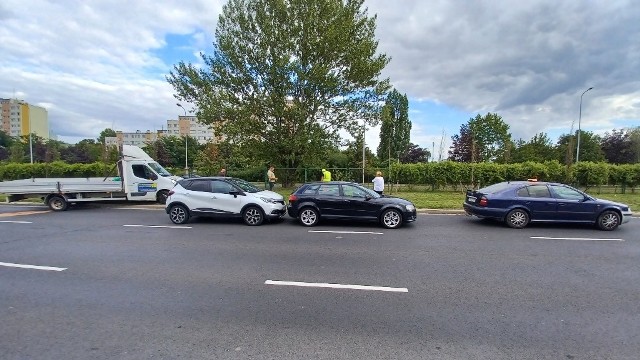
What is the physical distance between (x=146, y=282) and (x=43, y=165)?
35.5 metres

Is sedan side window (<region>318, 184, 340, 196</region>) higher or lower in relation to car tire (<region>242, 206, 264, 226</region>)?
higher

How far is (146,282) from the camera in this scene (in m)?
4.98

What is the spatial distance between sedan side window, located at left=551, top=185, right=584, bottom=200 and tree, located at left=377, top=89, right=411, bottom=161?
38900mm

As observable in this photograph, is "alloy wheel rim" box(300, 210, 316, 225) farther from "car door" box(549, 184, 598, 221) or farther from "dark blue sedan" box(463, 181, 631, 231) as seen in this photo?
"car door" box(549, 184, 598, 221)

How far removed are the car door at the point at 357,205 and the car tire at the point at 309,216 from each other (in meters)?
0.81

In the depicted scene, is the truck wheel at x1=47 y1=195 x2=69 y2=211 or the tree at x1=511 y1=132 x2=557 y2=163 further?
the tree at x1=511 y1=132 x2=557 y2=163

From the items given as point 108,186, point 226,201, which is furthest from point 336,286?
point 108,186

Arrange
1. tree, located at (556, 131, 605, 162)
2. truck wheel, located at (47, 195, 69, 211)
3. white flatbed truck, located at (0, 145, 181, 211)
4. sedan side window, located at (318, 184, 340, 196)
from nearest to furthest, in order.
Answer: sedan side window, located at (318, 184, 340, 196)
white flatbed truck, located at (0, 145, 181, 211)
truck wheel, located at (47, 195, 69, 211)
tree, located at (556, 131, 605, 162)

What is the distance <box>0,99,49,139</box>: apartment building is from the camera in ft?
279

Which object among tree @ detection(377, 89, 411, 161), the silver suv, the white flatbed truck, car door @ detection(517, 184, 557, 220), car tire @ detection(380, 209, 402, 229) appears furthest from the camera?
tree @ detection(377, 89, 411, 161)

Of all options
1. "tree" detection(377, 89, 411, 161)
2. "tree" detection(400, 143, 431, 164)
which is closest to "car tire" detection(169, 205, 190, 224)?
"tree" detection(377, 89, 411, 161)

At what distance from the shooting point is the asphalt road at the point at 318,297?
3.23 m

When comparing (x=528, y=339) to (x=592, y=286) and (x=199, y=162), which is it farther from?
(x=199, y=162)

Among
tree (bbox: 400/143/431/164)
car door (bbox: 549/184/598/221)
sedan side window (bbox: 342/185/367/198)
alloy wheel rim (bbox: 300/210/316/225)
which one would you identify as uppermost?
tree (bbox: 400/143/431/164)
